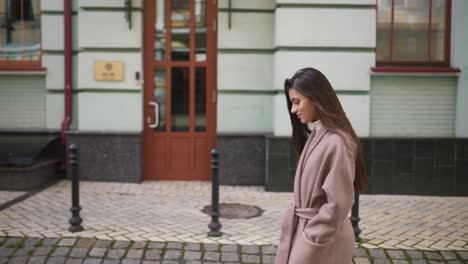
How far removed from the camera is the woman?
2492mm

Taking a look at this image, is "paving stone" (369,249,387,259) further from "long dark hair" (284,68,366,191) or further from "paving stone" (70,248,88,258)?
"paving stone" (70,248,88,258)

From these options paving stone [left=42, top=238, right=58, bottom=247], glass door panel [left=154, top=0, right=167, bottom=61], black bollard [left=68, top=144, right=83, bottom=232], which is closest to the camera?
paving stone [left=42, top=238, right=58, bottom=247]

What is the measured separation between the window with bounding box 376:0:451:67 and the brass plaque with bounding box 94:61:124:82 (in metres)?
4.34

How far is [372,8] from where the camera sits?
25.5 ft

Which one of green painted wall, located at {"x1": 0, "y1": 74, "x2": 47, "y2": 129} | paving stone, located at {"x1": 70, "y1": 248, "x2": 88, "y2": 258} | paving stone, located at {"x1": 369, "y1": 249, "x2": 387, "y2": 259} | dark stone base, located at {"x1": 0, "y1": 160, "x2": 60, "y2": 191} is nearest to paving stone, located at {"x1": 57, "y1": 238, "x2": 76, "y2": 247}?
paving stone, located at {"x1": 70, "y1": 248, "x2": 88, "y2": 258}

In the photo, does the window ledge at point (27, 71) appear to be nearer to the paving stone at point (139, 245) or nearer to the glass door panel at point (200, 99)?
the glass door panel at point (200, 99)

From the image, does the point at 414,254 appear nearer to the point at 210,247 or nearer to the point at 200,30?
the point at 210,247

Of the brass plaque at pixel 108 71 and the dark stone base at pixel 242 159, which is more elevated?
the brass plaque at pixel 108 71

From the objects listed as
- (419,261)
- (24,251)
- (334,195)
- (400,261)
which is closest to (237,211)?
(400,261)

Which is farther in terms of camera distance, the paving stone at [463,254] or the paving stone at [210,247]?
the paving stone at [210,247]

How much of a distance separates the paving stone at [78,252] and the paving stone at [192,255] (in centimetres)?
103

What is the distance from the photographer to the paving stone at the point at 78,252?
4992 mm

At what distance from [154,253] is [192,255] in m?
0.39

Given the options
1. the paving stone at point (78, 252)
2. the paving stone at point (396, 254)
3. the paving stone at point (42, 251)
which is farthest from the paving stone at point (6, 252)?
the paving stone at point (396, 254)
